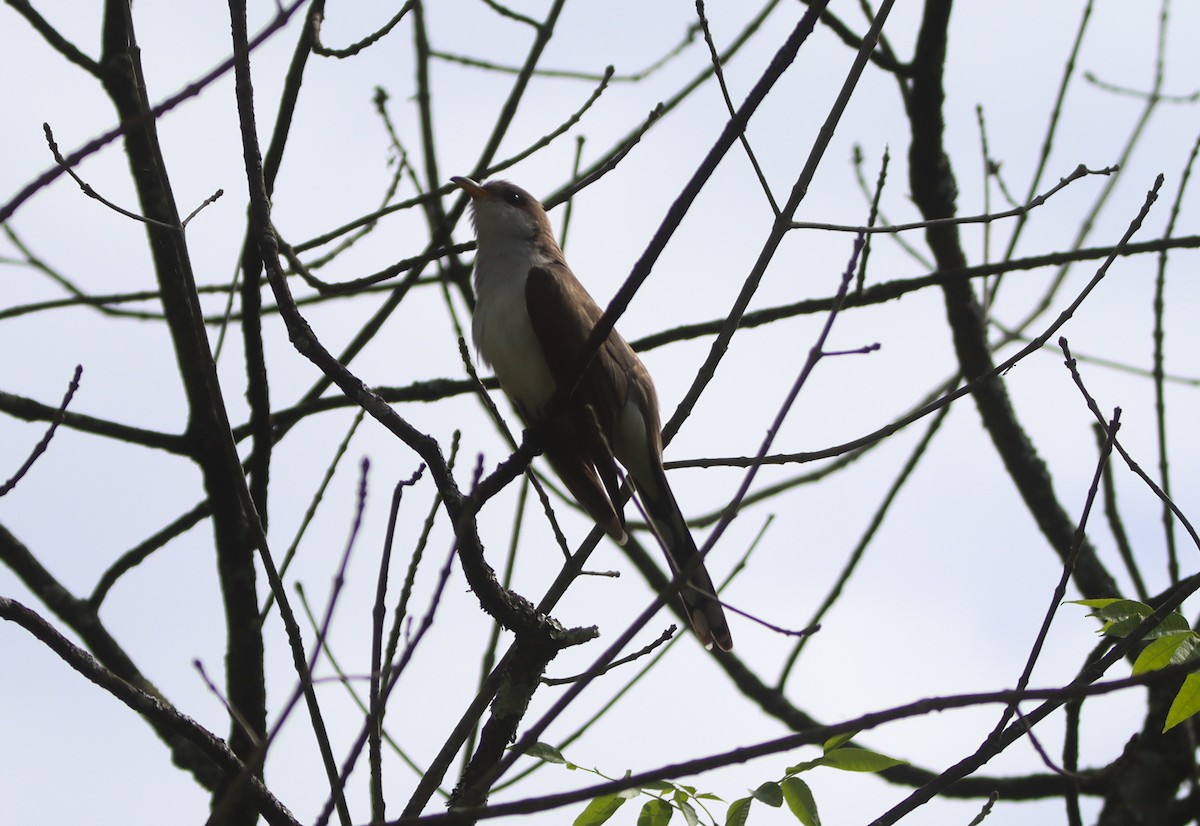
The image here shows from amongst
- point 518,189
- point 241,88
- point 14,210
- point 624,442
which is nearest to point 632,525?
point 624,442

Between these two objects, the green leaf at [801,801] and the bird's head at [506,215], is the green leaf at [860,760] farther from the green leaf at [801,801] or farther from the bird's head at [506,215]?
Result: the bird's head at [506,215]

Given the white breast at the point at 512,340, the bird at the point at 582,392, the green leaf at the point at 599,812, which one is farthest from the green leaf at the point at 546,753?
the white breast at the point at 512,340

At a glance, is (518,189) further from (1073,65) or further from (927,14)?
(1073,65)

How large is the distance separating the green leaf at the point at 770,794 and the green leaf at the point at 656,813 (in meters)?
0.21

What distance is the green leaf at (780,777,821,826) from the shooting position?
257 centimetres

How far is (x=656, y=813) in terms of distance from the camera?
2.73 meters

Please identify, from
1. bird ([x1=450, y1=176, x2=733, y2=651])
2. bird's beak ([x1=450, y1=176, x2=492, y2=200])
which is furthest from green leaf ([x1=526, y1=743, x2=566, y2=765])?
bird's beak ([x1=450, y1=176, x2=492, y2=200])

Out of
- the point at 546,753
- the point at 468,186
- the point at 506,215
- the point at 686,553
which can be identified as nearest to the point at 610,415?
the point at 686,553

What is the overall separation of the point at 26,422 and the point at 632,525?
2.42 metres

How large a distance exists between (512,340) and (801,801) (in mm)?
2644

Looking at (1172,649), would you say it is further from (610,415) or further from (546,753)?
(610,415)

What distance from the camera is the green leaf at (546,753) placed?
8.85 feet

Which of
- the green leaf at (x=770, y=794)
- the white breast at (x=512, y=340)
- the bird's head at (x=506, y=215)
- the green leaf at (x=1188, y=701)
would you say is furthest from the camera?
the bird's head at (x=506, y=215)

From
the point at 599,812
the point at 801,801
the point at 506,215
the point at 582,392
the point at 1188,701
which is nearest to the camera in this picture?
the point at 1188,701
